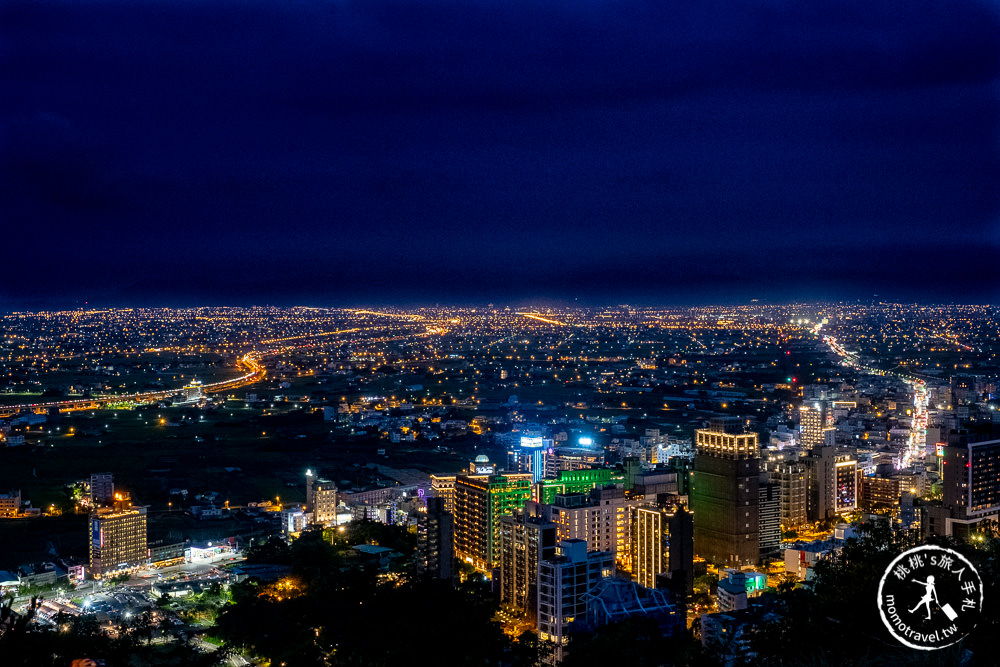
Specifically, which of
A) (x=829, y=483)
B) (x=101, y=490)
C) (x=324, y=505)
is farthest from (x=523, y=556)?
(x=101, y=490)

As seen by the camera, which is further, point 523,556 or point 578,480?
point 578,480

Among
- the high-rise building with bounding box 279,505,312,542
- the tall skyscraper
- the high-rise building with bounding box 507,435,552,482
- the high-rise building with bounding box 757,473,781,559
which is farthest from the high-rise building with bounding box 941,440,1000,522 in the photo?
the high-rise building with bounding box 279,505,312,542

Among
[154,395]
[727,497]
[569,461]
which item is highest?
[727,497]

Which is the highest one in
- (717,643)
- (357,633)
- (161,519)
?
(717,643)

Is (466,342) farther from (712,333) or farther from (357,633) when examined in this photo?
(357,633)

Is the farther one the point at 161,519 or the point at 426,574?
the point at 161,519

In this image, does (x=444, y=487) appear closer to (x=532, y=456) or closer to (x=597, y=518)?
(x=532, y=456)

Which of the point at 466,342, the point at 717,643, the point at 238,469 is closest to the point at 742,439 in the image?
the point at 717,643
